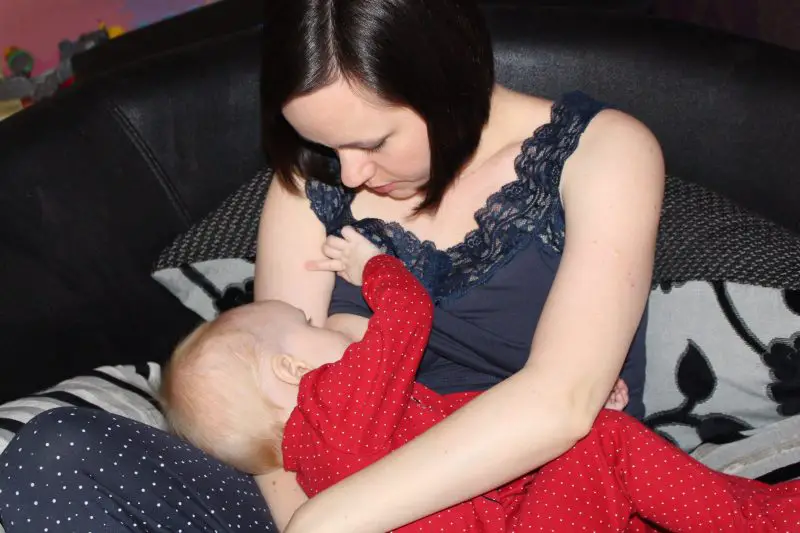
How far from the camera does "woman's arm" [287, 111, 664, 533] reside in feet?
4.74

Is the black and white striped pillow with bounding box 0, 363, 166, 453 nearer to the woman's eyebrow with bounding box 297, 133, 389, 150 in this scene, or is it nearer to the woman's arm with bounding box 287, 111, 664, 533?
the woman's arm with bounding box 287, 111, 664, 533

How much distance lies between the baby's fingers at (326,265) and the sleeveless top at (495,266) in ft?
0.17

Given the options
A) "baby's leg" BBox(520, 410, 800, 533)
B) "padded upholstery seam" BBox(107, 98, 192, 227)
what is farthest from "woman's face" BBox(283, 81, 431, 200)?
"padded upholstery seam" BBox(107, 98, 192, 227)

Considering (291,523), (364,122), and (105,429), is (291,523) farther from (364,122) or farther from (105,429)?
(364,122)

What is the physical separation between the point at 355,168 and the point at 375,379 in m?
0.33

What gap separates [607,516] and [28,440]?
35.9 inches

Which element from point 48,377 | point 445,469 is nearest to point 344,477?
point 445,469

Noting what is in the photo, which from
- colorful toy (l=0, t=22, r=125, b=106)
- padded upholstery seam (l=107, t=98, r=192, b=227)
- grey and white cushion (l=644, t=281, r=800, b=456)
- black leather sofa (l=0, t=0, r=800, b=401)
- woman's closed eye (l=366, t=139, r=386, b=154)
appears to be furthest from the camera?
colorful toy (l=0, t=22, r=125, b=106)

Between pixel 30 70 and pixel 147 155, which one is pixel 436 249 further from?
pixel 30 70

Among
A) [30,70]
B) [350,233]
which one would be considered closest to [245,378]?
[350,233]

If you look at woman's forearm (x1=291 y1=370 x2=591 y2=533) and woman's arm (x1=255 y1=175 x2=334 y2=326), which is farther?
woman's arm (x1=255 y1=175 x2=334 y2=326)

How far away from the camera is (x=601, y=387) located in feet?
4.86

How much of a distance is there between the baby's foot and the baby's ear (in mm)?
552

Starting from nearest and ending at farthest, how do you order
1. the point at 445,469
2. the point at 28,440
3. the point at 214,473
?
the point at 445,469
the point at 28,440
the point at 214,473
